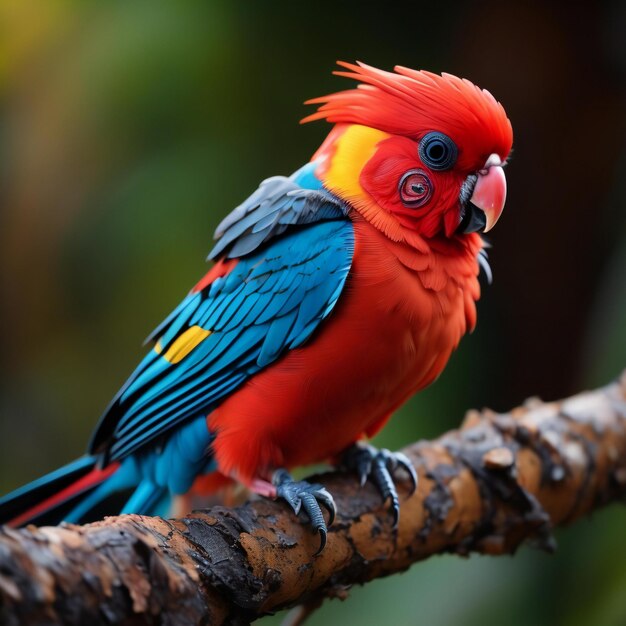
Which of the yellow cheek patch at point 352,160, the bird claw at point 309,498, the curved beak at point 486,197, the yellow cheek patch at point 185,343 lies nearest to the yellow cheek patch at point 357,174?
the yellow cheek patch at point 352,160

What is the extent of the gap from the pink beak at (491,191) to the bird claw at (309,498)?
69 centimetres

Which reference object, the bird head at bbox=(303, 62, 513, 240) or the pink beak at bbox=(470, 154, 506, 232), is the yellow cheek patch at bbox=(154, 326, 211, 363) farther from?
the pink beak at bbox=(470, 154, 506, 232)

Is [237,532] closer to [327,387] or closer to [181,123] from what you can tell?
[327,387]

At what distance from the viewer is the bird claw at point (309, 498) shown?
1.60 meters

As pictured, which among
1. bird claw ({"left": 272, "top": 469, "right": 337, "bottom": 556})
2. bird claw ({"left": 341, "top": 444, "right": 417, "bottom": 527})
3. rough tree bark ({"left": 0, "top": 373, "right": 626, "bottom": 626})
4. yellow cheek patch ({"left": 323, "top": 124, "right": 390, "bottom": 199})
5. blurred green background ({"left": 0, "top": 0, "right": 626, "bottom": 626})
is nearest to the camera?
rough tree bark ({"left": 0, "top": 373, "right": 626, "bottom": 626})

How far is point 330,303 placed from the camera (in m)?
1.60

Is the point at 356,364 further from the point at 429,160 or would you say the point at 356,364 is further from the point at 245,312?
the point at 429,160

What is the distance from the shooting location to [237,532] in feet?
4.70

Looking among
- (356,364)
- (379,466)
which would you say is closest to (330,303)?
(356,364)

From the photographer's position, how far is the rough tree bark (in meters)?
1.08

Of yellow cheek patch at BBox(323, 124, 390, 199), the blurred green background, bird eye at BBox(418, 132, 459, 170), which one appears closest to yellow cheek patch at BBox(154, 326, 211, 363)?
yellow cheek patch at BBox(323, 124, 390, 199)

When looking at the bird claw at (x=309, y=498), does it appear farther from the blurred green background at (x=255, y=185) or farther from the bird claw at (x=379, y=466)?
the blurred green background at (x=255, y=185)

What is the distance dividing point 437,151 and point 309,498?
796mm

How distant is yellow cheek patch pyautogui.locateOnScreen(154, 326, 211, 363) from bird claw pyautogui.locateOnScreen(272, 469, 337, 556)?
0.35 m
